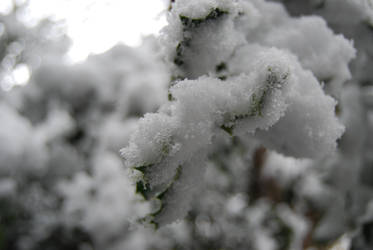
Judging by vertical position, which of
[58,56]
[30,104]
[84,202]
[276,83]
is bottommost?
[276,83]

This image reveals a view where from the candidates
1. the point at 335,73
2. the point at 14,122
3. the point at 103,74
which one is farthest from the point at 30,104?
the point at 335,73

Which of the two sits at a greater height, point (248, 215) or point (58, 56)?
point (58, 56)

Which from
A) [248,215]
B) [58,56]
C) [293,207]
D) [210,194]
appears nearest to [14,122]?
[58,56]

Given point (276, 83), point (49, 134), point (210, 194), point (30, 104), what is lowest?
point (276, 83)

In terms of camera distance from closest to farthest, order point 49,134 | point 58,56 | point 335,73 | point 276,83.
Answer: point 276,83 < point 335,73 < point 49,134 < point 58,56

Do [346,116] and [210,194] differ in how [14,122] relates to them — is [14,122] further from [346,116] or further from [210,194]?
[346,116]

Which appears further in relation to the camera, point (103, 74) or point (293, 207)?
point (103, 74)

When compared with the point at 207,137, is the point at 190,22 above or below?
above

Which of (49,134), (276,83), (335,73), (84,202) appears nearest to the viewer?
(276,83)

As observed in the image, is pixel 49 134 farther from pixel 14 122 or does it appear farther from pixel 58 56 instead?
pixel 58 56
